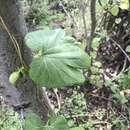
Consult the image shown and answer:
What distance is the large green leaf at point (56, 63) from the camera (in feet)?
2.16

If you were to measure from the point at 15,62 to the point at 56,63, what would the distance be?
6.1 inches

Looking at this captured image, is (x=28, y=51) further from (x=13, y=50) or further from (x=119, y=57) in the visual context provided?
(x=119, y=57)

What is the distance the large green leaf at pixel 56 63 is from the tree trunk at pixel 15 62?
0.05m

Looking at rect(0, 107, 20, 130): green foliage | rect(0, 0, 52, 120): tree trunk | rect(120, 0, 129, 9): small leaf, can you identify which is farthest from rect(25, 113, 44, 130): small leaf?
rect(120, 0, 129, 9): small leaf

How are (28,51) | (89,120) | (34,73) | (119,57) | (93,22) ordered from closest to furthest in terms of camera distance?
(34,73) → (28,51) → (93,22) → (89,120) → (119,57)

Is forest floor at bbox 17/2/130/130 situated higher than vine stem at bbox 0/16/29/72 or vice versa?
vine stem at bbox 0/16/29/72

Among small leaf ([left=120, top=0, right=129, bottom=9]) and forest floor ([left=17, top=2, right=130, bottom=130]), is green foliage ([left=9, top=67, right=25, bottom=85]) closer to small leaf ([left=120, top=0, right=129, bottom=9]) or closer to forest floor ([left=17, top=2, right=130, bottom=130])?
forest floor ([left=17, top=2, right=130, bottom=130])

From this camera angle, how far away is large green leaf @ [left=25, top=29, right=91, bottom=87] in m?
0.66

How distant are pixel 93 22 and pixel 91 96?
1.23 ft

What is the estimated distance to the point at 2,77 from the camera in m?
0.83

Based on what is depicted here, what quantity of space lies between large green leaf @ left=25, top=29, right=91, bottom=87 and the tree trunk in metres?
0.05

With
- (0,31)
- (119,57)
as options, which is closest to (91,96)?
(119,57)

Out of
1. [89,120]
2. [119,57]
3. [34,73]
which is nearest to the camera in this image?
[34,73]

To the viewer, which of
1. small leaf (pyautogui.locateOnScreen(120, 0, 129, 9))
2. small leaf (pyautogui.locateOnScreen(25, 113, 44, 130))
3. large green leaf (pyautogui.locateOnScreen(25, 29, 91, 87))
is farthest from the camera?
small leaf (pyautogui.locateOnScreen(120, 0, 129, 9))
